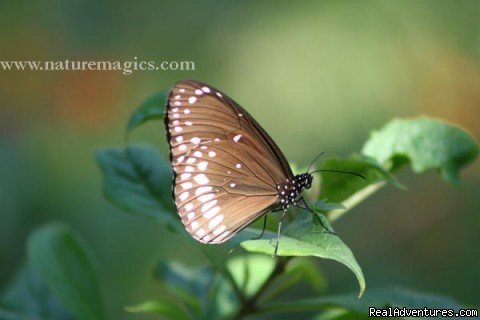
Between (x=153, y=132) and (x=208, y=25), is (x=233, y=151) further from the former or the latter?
(x=208, y=25)

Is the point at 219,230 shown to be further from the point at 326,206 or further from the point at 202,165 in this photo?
the point at 326,206

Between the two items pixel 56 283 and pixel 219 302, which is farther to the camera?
pixel 219 302

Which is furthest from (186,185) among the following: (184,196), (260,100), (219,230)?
(260,100)

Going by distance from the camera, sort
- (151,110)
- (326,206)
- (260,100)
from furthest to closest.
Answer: (260,100)
(151,110)
(326,206)

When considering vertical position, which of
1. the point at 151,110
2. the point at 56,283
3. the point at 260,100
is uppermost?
the point at 260,100

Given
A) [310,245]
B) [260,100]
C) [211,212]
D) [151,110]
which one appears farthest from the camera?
[260,100]

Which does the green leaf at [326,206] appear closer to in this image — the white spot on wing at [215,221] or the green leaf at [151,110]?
the white spot on wing at [215,221]

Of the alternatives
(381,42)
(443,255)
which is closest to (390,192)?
(443,255)
